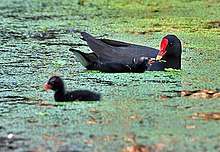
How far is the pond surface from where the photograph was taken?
3988 millimetres

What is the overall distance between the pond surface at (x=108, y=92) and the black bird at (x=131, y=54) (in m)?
0.14

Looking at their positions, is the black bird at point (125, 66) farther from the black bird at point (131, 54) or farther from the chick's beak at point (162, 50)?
the chick's beak at point (162, 50)

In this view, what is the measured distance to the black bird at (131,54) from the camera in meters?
6.48

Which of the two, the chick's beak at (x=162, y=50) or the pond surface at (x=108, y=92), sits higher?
the chick's beak at (x=162, y=50)

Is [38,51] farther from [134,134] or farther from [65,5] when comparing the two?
[65,5]

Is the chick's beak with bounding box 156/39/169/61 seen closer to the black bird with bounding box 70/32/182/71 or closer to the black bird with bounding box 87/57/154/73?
the black bird with bounding box 70/32/182/71

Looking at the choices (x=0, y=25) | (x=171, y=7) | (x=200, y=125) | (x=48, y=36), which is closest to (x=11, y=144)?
(x=200, y=125)

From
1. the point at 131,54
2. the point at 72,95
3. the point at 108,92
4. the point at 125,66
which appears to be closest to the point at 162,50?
the point at 131,54

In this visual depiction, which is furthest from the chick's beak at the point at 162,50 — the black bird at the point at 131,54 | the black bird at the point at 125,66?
the black bird at the point at 125,66

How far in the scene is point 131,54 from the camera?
255 inches

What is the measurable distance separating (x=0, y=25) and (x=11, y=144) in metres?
6.96

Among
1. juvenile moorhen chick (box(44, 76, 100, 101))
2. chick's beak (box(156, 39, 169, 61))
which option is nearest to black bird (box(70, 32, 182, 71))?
chick's beak (box(156, 39, 169, 61))

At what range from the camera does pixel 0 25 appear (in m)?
10.7

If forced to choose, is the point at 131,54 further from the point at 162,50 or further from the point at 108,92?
the point at 108,92
